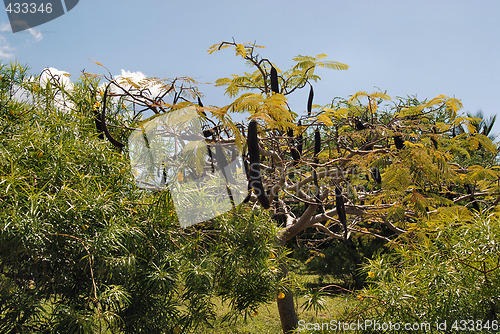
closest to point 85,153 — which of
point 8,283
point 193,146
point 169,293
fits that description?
point 193,146

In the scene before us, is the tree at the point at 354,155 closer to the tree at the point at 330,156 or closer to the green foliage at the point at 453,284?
the tree at the point at 330,156

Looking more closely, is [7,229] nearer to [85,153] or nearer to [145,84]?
[85,153]

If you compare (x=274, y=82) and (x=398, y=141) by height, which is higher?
(x=274, y=82)

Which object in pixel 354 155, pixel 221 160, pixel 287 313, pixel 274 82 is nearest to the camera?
pixel 221 160

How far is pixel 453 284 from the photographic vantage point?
2.55 metres

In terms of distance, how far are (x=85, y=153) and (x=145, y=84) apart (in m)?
1.05

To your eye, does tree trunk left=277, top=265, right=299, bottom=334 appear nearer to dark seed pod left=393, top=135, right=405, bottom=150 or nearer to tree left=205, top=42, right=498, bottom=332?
tree left=205, top=42, right=498, bottom=332

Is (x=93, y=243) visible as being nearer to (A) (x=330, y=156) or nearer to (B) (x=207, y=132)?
(B) (x=207, y=132)

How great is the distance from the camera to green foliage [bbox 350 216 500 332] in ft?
8.29

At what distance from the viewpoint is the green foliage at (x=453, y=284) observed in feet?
8.29

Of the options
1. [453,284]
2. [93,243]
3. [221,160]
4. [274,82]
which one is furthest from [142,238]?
[453,284]

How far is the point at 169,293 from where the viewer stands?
3367 millimetres

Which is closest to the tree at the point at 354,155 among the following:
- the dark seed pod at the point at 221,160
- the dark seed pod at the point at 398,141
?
the dark seed pod at the point at 398,141

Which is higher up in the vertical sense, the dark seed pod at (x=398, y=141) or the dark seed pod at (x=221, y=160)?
the dark seed pod at (x=221, y=160)
